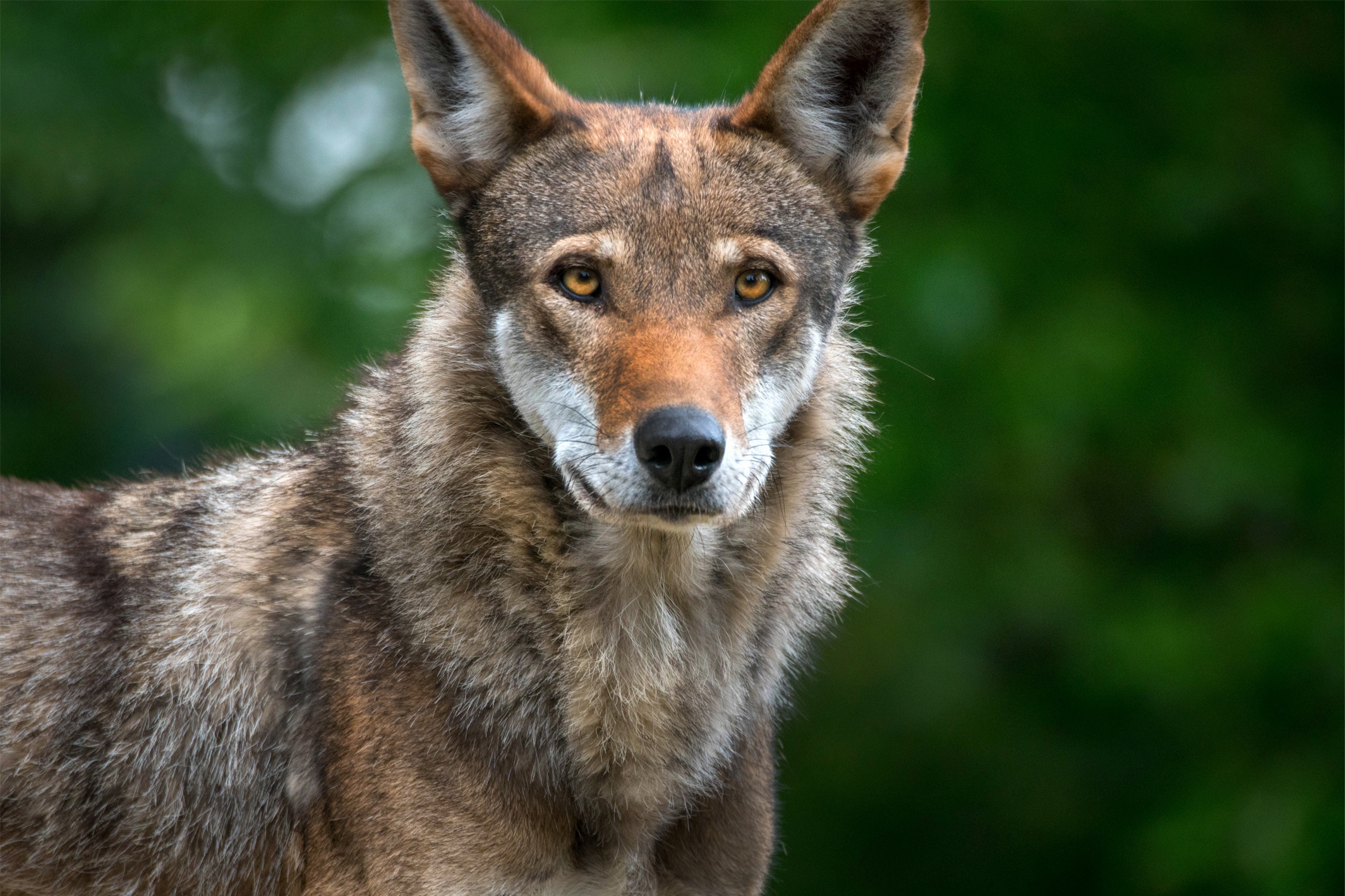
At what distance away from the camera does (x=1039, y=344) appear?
852 cm

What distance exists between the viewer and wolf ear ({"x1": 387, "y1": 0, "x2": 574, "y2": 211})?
4.20 metres

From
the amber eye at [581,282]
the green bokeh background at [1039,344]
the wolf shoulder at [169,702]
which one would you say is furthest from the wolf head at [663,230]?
the green bokeh background at [1039,344]

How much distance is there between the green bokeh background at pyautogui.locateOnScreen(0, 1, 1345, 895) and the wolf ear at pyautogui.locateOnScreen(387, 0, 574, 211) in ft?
10.0

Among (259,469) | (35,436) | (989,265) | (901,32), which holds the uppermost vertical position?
(901,32)

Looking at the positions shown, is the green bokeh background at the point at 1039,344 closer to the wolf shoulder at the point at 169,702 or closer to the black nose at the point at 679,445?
the wolf shoulder at the point at 169,702

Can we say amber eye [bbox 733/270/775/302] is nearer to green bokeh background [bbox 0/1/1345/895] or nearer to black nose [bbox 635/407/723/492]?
black nose [bbox 635/407/723/492]

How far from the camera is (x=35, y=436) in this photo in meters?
10.7

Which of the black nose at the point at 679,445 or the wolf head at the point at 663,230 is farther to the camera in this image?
the wolf head at the point at 663,230

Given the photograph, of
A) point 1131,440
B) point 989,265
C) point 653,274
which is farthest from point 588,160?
point 1131,440

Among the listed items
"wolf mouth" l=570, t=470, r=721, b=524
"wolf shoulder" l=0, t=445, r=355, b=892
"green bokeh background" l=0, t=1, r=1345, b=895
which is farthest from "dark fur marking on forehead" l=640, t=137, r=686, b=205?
"green bokeh background" l=0, t=1, r=1345, b=895

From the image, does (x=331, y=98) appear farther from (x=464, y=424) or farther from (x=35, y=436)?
(x=464, y=424)

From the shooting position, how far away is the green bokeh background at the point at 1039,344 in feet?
27.1

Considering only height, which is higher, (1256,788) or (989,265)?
(989,265)

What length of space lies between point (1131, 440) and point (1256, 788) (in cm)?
220
